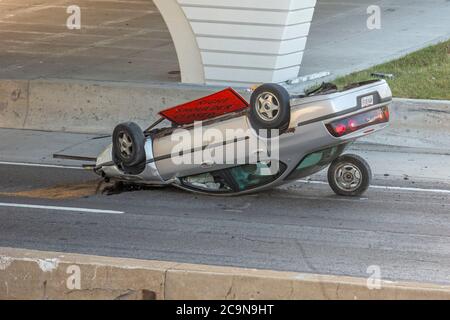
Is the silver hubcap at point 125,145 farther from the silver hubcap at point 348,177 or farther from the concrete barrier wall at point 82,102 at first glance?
the concrete barrier wall at point 82,102

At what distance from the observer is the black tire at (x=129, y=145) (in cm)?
1062

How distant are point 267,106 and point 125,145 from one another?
1.78m

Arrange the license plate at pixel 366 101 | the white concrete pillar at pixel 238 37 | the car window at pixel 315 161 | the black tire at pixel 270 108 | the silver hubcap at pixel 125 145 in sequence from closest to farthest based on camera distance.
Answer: the black tire at pixel 270 108 → the license plate at pixel 366 101 → the car window at pixel 315 161 → the silver hubcap at pixel 125 145 → the white concrete pillar at pixel 238 37

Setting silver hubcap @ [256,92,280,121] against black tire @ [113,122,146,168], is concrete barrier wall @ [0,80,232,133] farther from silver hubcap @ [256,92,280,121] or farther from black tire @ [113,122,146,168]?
silver hubcap @ [256,92,280,121]

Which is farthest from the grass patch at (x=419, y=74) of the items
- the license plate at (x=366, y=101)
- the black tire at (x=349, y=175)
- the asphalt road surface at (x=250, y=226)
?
the license plate at (x=366, y=101)

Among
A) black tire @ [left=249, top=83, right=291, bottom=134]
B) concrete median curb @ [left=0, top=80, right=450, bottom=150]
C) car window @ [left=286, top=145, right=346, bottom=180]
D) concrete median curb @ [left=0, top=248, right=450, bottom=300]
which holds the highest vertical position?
concrete median curb @ [left=0, top=80, right=450, bottom=150]

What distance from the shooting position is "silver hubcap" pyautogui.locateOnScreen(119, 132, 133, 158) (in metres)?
10.7

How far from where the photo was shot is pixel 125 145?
422 inches

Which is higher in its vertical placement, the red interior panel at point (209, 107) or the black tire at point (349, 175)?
the red interior panel at point (209, 107)

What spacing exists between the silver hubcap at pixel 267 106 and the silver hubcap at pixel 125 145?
1589 mm

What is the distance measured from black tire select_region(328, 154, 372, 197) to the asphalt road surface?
→ 14 cm

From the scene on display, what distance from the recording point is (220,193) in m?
10.7

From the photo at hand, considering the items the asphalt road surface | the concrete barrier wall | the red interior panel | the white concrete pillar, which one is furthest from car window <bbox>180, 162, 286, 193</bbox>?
the white concrete pillar
